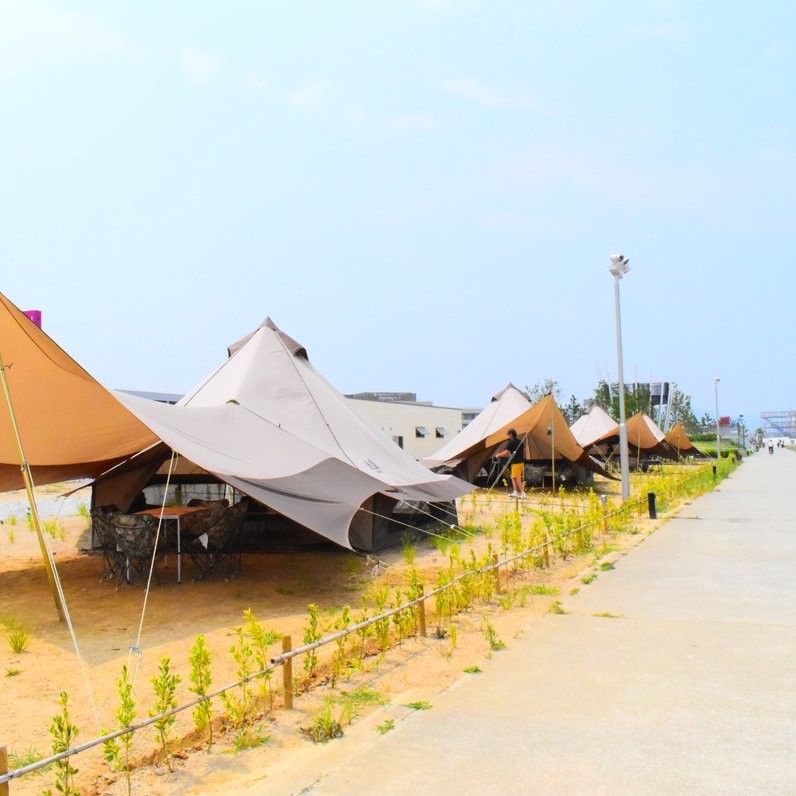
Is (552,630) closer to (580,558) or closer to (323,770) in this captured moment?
(323,770)

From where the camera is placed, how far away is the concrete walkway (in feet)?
11.1

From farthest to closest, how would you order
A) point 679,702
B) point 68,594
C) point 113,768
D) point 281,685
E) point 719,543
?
point 719,543 → point 68,594 → point 281,685 → point 679,702 → point 113,768

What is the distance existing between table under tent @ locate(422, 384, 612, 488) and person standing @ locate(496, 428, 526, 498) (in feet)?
0.94

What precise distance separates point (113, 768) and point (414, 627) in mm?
2781

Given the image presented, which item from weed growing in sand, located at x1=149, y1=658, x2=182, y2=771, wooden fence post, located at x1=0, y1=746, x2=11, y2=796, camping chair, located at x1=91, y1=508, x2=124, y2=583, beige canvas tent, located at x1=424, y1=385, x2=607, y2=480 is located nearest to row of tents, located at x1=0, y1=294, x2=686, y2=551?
camping chair, located at x1=91, y1=508, x2=124, y2=583

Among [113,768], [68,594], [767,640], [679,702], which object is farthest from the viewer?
[68,594]

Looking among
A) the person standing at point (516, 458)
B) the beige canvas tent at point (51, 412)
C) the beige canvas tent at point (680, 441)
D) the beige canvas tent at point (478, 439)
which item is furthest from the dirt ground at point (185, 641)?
the beige canvas tent at point (680, 441)

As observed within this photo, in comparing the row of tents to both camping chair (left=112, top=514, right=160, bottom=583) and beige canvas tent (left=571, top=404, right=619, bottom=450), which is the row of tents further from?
beige canvas tent (left=571, top=404, right=619, bottom=450)

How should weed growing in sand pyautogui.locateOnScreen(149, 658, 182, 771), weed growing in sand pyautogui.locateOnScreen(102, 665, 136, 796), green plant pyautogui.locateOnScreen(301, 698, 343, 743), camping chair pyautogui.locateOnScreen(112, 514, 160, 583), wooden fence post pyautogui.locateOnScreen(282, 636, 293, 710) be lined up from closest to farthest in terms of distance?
weed growing in sand pyautogui.locateOnScreen(102, 665, 136, 796), weed growing in sand pyautogui.locateOnScreen(149, 658, 182, 771), green plant pyautogui.locateOnScreen(301, 698, 343, 743), wooden fence post pyautogui.locateOnScreen(282, 636, 293, 710), camping chair pyautogui.locateOnScreen(112, 514, 160, 583)

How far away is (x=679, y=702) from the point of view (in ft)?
14.3

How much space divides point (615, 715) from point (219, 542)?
492 centimetres

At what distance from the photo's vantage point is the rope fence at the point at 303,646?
2963mm

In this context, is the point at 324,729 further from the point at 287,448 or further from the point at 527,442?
the point at 527,442

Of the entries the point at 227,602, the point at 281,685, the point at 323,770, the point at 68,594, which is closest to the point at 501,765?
the point at 323,770
